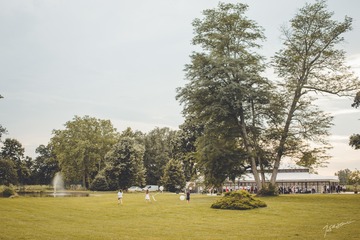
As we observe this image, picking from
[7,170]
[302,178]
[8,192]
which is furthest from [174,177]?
[8,192]

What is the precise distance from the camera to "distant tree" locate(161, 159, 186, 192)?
8088 centimetres

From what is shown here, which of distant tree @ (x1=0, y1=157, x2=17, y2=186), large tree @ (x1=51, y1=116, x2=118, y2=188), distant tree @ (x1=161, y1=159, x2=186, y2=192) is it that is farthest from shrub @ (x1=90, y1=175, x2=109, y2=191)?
distant tree @ (x1=0, y1=157, x2=17, y2=186)

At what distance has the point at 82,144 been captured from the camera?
88.5m

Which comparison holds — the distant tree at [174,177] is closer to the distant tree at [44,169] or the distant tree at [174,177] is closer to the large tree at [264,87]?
the large tree at [264,87]

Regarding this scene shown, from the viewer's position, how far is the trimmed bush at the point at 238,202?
2906 cm

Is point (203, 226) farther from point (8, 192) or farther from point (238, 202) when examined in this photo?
point (8, 192)

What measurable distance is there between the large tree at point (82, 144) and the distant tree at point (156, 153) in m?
12.0

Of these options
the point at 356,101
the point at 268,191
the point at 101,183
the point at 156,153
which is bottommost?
the point at 101,183

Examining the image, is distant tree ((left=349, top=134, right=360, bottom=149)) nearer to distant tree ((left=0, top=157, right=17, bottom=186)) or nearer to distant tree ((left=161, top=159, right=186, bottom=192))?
distant tree ((left=161, top=159, right=186, bottom=192))

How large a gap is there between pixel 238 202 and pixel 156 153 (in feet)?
248

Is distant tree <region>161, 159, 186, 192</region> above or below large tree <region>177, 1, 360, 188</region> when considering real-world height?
below

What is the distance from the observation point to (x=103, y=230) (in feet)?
60.1

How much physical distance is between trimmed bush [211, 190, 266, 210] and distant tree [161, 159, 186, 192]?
50.4m

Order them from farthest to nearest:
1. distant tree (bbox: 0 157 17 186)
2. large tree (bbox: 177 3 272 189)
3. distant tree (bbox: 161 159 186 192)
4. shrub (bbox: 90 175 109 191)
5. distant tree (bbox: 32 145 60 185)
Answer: distant tree (bbox: 32 145 60 185) → shrub (bbox: 90 175 109 191) → distant tree (bbox: 161 159 186 192) → distant tree (bbox: 0 157 17 186) → large tree (bbox: 177 3 272 189)
